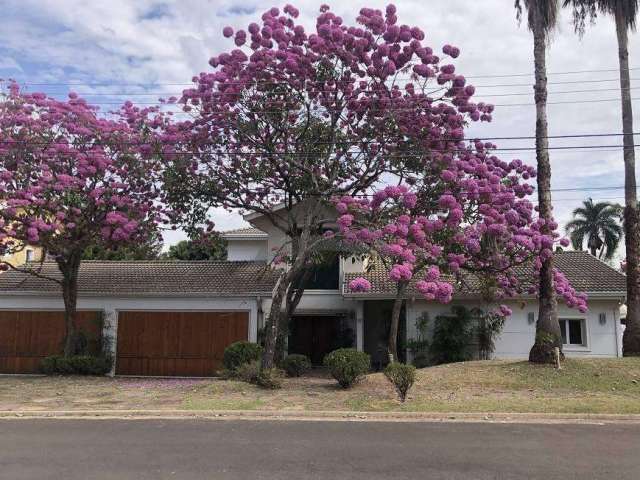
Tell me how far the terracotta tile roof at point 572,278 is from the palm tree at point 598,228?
80.3 ft

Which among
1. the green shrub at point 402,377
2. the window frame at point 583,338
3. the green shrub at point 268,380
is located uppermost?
the window frame at point 583,338

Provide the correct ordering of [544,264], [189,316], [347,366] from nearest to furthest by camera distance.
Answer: [347,366] → [544,264] → [189,316]

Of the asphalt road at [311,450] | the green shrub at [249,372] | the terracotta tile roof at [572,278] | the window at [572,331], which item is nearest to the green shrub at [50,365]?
the green shrub at [249,372]

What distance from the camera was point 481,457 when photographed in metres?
7.33

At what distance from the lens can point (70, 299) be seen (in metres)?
18.0

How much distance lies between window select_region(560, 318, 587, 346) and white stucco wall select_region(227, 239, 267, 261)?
1291cm

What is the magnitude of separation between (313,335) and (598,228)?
3120 cm

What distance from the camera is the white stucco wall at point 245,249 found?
26.3 metres

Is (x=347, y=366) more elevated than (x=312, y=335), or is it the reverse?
(x=312, y=335)

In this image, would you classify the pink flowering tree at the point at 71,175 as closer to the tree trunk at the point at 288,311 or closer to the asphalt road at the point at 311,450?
the tree trunk at the point at 288,311

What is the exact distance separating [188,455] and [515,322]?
586 inches

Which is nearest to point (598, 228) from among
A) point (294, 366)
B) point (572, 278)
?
point (572, 278)

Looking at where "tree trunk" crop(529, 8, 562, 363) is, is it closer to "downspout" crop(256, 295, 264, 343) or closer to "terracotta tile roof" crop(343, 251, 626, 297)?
"terracotta tile roof" crop(343, 251, 626, 297)

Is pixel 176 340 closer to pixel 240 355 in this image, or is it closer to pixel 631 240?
pixel 240 355
